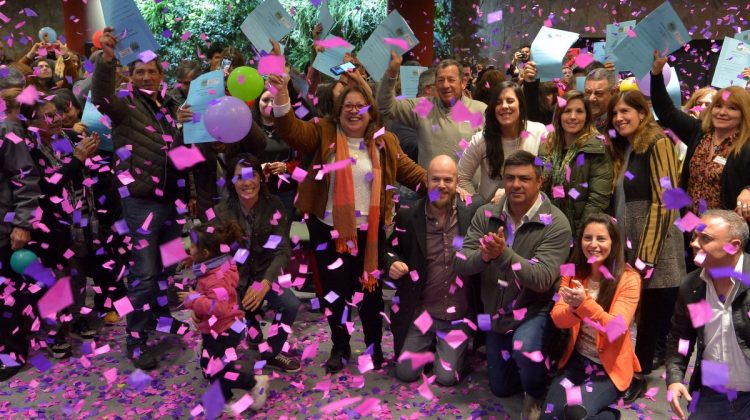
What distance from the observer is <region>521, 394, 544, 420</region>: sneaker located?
10.2 feet

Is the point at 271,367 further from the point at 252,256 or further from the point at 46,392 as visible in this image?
the point at 46,392

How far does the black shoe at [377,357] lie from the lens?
371 centimetres

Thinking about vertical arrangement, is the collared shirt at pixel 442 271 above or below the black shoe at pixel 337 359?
above

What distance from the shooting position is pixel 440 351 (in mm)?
3623

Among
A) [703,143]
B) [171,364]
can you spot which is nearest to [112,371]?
[171,364]

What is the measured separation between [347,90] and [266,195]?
77 centimetres

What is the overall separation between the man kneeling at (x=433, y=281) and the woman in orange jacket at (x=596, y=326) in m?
Answer: 0.72

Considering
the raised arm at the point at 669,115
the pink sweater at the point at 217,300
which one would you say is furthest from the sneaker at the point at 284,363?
the raised arm at the point at 669,115

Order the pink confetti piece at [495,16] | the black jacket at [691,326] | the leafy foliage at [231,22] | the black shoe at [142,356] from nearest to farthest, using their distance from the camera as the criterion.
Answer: the black jacket at [691,326] < the black shoe at [142,356] < the pink confetti piece at [495,16] < the leafy foliage at [231,22]

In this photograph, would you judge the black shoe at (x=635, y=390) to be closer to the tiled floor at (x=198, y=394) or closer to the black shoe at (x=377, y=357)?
the tiled floor at (x=198, y=394)

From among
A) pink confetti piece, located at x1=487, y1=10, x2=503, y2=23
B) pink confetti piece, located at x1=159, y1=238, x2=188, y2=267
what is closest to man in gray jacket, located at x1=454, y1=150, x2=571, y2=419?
pink confetti piece, located at x1=159, y1=238, x2=188, y2=267

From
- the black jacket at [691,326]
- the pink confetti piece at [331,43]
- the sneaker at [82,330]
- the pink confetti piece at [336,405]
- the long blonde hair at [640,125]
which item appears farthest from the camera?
the sneaker at [82,330]

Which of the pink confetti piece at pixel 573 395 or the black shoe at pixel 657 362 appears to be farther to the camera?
the black shoe at pixel 657 362

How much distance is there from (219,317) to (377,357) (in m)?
1.02
